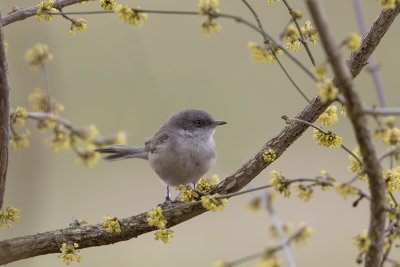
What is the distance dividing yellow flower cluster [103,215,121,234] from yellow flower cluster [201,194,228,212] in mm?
770

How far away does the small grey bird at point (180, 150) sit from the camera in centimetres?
326

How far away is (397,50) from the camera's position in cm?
750

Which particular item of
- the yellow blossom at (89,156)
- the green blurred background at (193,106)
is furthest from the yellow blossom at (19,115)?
the green blurred background at (193,106)

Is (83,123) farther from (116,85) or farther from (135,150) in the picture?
(135,150)

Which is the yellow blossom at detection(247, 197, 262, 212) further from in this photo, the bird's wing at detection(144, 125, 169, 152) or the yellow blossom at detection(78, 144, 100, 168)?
the bird's wing at detection(144, 125, 169, 152)

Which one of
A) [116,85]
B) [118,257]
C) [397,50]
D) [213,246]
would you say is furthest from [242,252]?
[397,50]

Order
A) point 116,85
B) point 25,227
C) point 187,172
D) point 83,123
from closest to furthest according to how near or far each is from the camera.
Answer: point 25,227 → point 187,172 → point 83,123 → point 116,85

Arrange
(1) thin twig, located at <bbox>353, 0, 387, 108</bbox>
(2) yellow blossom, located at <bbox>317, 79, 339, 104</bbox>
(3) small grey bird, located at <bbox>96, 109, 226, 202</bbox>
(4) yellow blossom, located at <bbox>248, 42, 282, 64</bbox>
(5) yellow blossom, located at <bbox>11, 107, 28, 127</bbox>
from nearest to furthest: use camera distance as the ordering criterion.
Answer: (2) yellow blossom, located at <bbox>317, 79, 339, 104</bbox>, (4) yellow blossom, located at <bbox>248, 42, 282, 64</bbox>, (1) thin twig, located at <bbox>353, 0, 387, 108</bbox>, (5) yellow blossom, located at <bbox>11, 107, 28, 127</bbox>, (3) small grey bird, located at <bbox>96, 109, 226, 202</bbox>

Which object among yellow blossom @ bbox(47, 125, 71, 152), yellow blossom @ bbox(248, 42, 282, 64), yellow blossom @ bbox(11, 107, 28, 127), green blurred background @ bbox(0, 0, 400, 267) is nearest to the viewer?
yellow blossom @ bbox(248, 42, 282, 64)

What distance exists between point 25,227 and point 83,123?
4.31 m

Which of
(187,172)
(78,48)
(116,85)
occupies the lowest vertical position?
(187,172)

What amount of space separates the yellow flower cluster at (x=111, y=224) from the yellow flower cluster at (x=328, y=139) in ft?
3.25

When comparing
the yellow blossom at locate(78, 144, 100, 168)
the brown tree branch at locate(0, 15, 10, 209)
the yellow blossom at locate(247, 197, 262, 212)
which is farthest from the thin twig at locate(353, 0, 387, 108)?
the brown tree branch at locate(0, 15, 10, 209)

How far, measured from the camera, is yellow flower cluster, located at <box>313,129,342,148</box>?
5.90 feet
